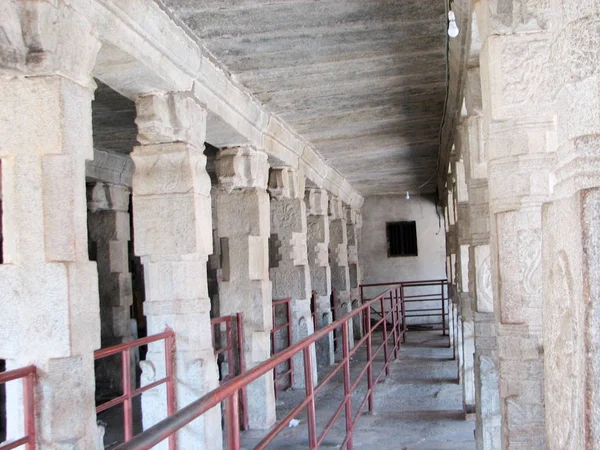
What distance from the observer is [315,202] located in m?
8.87

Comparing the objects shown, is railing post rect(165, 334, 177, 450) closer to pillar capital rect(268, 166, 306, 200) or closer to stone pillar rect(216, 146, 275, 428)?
stone pillar rect(216, 146, 275, 428)

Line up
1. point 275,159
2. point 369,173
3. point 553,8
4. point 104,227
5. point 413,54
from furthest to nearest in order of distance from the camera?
point 369,173
point 104,227
point 275,159
point 413,54
point 553,8

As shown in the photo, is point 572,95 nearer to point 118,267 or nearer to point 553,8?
point 553,8

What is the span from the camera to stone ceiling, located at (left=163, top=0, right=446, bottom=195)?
3793 mm

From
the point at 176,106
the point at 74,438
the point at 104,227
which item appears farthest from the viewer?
the point at 104,227

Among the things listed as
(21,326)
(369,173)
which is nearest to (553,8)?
(21,326)

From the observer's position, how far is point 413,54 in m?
4.70

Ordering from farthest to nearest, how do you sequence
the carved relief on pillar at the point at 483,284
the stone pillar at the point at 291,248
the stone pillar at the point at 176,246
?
the stone pillar at the point at 291,248 → the carved relief on pillar at the point at 483,284 → the stone pillar at the point at 176,246

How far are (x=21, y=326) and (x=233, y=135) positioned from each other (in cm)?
284

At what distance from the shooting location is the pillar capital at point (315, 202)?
878 cm

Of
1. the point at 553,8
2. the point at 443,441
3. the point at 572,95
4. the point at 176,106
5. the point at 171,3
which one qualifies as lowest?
the point at 443,441

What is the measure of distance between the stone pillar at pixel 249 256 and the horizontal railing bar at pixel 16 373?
123 inches

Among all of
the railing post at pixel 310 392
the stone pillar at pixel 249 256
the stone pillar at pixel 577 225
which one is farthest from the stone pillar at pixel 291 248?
the stone pillar at pixel 577 225

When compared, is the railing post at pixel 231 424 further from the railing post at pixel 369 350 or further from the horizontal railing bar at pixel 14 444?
the railing post at pixel 369 350
